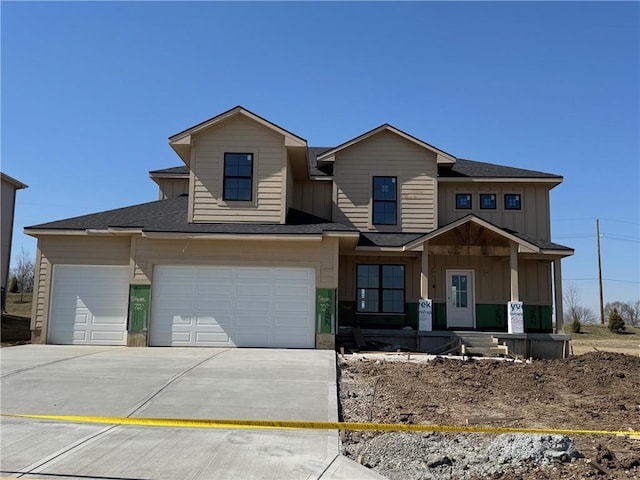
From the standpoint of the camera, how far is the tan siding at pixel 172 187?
20.4 m

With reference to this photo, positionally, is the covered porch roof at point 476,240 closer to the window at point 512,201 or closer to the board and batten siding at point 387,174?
the board and batten siding at point 387,174

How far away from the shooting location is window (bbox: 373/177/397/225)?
18.8 m

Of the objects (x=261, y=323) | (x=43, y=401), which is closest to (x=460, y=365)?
(x=261, y=323)

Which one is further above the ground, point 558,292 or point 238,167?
point 238,167

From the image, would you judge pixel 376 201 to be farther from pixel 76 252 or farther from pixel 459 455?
pixel 459 455

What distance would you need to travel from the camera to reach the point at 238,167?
16328mm

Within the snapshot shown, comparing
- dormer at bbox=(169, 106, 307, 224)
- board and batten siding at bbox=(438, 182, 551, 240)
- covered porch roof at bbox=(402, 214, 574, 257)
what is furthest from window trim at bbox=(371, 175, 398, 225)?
dormer at bbox=(169, 106, 307, 224)

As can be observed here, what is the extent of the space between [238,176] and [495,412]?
10790 mm

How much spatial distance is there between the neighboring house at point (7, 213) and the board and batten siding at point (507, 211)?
2268 cm

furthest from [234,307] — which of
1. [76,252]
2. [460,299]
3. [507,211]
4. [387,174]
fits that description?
[507,211]

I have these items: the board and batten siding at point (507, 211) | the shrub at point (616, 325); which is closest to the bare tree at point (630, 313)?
the shrub at point (616, 325)

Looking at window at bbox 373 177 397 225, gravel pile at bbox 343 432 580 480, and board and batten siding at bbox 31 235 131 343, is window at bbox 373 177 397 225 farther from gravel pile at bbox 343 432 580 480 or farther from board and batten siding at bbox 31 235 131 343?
gravel pile at bbox 343 432 580 480

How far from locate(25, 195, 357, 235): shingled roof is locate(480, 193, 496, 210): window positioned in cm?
672

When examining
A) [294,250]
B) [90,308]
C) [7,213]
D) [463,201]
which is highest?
[7,213]
